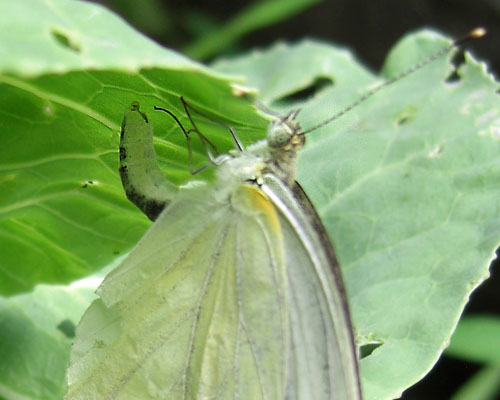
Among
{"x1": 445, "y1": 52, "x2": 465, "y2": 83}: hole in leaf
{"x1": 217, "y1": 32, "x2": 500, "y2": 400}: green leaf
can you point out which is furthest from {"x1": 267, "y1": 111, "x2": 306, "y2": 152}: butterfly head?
{"x1": 445, "y1": 52, "x2": 465, "y2": 83}: hole in leaf

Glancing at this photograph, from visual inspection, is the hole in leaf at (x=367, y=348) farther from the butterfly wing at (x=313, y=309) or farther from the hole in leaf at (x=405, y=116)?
the hole in leaf at (x=405, y=116)

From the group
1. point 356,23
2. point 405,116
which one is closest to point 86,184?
point 405,116

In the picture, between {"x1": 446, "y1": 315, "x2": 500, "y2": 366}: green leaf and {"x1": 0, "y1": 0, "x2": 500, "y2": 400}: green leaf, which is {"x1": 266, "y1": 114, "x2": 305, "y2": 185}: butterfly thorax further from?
{"x1": 446, "y1": 315, "x2": 500, "y2": 366}: green leaf

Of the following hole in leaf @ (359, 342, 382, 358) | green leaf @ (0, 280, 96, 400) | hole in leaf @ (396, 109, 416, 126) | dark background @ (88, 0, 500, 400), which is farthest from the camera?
dark background @ (88, 0, 500, 400)

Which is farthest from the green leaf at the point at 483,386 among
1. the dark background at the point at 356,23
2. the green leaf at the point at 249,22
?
the green leaf at the point at 249,22

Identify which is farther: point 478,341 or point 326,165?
point 478,341

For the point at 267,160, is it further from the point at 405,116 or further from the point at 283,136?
the point at 405,116
